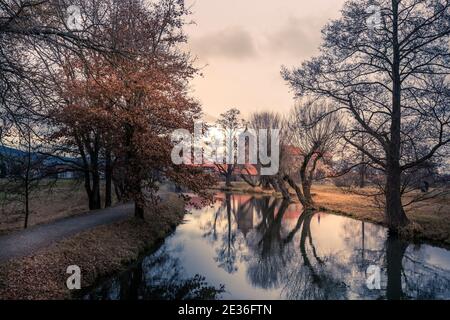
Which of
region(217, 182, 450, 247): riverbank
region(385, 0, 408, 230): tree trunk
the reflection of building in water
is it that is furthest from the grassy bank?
the reflection of building in water

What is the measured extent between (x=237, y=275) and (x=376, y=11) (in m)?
12.7

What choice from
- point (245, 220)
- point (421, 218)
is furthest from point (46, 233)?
point (421, 218)

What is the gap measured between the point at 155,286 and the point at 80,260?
237 centimetres

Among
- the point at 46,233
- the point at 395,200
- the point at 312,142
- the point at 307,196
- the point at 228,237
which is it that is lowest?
the point at 228,237

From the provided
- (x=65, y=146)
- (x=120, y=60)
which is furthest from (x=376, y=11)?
(x=65, y=146)

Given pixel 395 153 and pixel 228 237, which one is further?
pixel 228 237

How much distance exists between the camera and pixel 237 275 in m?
11.2

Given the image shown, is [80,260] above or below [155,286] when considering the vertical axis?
above

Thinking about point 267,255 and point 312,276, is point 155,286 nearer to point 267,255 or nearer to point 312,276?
point 312,276

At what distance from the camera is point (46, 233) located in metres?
12.3

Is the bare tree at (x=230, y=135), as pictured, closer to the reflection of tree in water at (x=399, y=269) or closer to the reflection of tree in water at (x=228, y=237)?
the reflection of tree in water at (x=228, y=237)

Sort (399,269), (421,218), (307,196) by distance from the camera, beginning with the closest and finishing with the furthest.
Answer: (399,269)
(421,218)
(307,196)

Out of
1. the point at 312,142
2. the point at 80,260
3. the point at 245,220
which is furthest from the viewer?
the point at 312,142

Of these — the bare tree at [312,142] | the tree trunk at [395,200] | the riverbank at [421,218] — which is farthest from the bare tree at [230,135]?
the tree trunk at [395,200]
